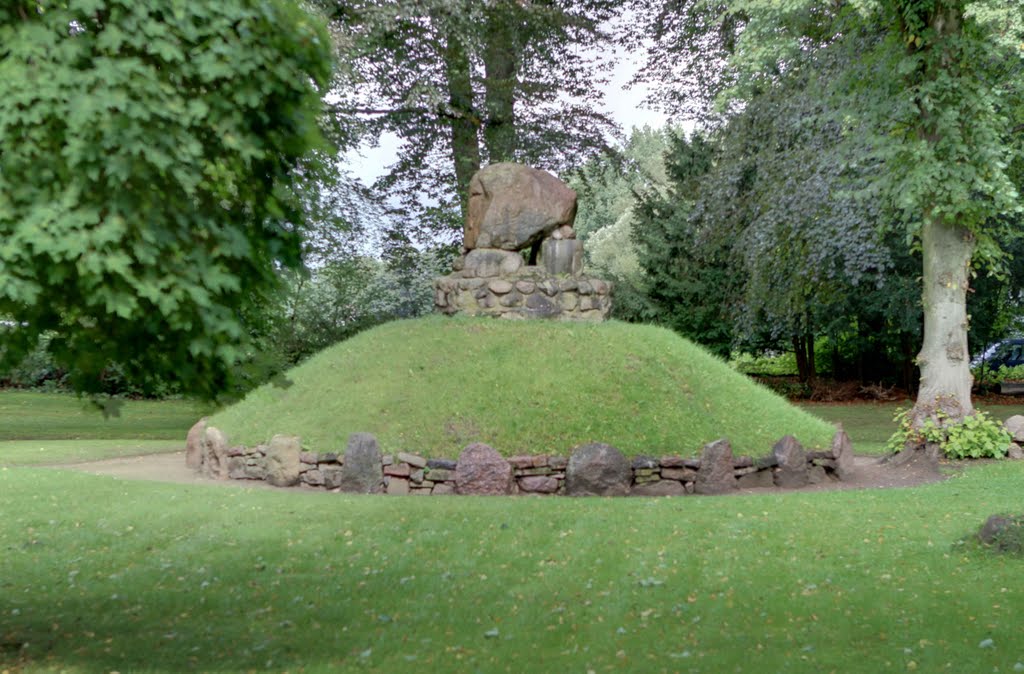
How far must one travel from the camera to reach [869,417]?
25688mm

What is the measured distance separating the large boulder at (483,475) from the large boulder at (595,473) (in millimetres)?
803

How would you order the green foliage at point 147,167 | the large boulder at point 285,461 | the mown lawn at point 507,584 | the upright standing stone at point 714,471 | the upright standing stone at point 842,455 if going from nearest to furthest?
1. the green foliage at point 147,167
2. the mown lawn at point 507,584
3. the upright standing stone at point 714,471
4. the large boulder at point 285,461
5. the upright standing stone at point 842,455

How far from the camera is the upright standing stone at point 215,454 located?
48.1ft

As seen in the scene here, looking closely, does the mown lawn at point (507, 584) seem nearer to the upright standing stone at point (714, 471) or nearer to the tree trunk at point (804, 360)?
the upright standing stone at point (714, 471)

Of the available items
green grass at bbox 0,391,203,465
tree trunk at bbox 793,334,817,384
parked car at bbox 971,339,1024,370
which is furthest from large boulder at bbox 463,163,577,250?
parked car at bbox 971,339,1024,370

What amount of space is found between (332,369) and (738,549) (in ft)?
28.2

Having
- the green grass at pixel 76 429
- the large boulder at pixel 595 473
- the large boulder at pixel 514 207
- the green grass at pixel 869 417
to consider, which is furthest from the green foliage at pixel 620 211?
the large boulder at pixel 595 473

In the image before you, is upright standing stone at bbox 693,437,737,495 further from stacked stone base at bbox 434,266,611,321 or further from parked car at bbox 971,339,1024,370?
parked car at bbox 971,339,1024,370

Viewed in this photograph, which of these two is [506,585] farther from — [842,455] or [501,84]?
[501,84]

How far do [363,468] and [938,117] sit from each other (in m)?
9.64

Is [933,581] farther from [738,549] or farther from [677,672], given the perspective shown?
[677,672]

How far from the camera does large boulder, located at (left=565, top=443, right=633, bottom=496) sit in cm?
1292

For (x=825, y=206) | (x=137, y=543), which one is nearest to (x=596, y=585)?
(x=137, y=543)

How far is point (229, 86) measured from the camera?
18.0 feet
